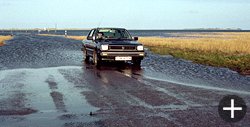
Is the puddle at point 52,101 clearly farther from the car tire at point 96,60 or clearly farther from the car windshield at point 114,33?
the car windshield at point 114,33

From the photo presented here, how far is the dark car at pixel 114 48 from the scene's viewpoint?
16531 millimetres

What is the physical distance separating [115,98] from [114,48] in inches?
317

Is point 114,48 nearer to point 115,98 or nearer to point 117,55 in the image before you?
point 117,55

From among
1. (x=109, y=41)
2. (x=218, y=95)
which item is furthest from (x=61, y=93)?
(x=109, y=41)

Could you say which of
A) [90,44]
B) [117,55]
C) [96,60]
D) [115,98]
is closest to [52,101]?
[115,98]

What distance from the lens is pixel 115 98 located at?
8.63 metres

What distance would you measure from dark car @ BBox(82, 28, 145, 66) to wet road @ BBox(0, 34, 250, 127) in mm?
2710

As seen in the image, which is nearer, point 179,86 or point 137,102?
point 137,102

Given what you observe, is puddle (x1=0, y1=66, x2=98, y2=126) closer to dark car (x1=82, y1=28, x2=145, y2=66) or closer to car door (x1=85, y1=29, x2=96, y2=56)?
dark car (x1=82, y1=28, x2=145, y2=66)

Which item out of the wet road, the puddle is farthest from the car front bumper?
the puddle

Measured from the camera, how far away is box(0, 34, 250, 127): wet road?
657 cm

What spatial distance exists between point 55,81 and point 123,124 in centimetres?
567

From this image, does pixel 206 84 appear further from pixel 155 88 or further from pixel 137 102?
pixel 137 102

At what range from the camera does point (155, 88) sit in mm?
10219
